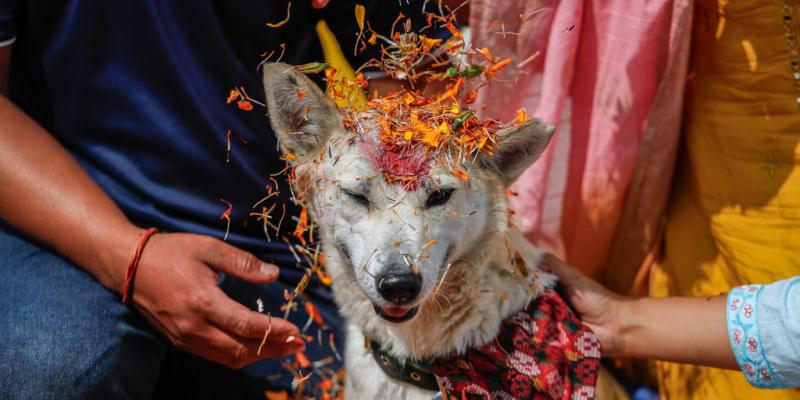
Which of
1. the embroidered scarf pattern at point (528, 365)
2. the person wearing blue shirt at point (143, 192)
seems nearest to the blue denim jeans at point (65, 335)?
the person wearing blue shirt at point (143, 192)

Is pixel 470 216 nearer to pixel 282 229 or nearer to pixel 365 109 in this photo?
pixel 365 109

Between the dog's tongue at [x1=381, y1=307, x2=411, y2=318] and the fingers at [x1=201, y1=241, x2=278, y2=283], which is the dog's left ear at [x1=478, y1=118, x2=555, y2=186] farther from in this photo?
the fingers at [x1=201, y1=241, x2=278, y2=283]

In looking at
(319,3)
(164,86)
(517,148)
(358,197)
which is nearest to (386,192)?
(358,197)

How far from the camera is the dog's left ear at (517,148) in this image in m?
1.81

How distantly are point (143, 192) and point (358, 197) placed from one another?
2.86 ft

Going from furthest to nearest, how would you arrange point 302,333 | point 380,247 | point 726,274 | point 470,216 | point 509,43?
1. point 302,333
2. point 509,43
3. point 726,274
4. point 470,216
5. point 380,247

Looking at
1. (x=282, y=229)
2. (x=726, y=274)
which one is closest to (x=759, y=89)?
(x=726, y=274)

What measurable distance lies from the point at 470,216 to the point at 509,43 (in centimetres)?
73

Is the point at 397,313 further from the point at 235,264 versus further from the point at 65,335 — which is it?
the point at 65,335

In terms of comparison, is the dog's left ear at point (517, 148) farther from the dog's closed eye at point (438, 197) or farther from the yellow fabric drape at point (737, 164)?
the yellow fabric drape at point (737, 164)

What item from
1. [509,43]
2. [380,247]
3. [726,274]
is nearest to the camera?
[380,247]

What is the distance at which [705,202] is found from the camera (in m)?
2.15

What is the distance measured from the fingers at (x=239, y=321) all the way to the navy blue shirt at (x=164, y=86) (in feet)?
1.76

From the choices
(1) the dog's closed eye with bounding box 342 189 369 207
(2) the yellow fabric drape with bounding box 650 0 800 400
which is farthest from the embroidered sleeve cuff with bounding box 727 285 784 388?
(1) the dog's closed eye with bounding box 342 189 369 207
